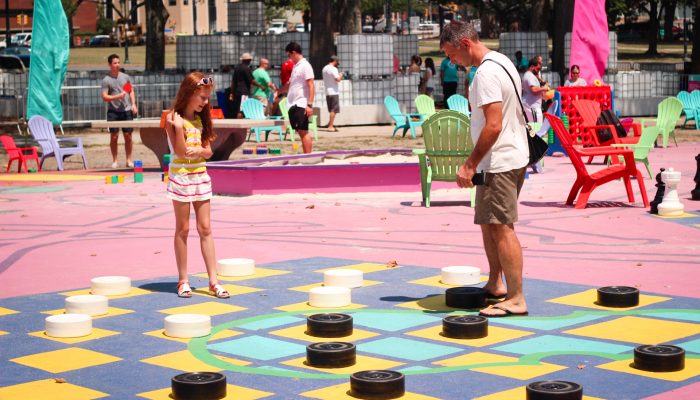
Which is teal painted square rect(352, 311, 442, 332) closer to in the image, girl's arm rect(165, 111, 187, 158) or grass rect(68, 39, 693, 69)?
girl's arm rect(165, 111, 187, 158)

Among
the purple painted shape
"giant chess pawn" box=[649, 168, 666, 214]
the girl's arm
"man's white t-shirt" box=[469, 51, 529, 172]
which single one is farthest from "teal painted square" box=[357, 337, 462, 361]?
the purple painted shape

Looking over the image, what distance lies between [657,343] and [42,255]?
6.14m

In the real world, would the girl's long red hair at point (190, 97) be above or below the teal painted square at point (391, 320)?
above

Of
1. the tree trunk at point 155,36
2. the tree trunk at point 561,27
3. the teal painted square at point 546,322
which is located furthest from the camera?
the tree trunk at point 155,36

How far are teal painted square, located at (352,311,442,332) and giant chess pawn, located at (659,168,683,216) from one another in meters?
5.95

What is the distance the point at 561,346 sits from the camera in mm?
7391

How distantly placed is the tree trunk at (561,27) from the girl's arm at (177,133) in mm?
26114

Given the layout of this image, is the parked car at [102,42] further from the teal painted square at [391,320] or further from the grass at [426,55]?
the teal painted square at [391,320]

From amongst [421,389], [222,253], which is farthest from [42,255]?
[421,389]

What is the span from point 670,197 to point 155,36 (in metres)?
29.9

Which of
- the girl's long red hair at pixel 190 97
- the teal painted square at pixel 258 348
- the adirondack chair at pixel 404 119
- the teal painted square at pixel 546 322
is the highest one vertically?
the girl's long red hair at pixel 190 97

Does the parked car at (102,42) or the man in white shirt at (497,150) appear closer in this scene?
the man in white shirt at (497,150)

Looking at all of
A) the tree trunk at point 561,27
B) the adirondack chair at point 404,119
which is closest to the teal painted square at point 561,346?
the adirondack chair at point 404,119

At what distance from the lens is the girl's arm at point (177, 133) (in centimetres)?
900
